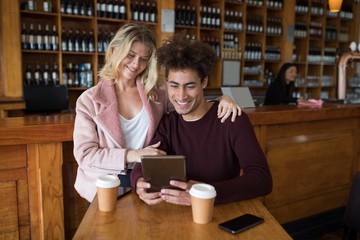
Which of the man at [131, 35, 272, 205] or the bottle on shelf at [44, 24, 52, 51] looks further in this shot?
the bottle on shelf at [44, 24, 52, 51]

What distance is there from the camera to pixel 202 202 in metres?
1.07

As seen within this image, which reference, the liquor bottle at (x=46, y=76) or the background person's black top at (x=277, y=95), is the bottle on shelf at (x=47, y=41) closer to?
the liquor bottle at (x=46, y=76)

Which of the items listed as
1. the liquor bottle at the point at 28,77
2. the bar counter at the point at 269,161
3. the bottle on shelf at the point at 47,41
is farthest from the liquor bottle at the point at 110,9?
the bar counter at the point at 269,161

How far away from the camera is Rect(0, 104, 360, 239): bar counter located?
1.75m

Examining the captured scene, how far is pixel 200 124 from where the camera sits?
4.80 feet

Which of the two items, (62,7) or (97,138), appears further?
(62,7)

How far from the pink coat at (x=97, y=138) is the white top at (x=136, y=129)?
3 cm

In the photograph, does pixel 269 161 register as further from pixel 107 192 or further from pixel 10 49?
pixel 10 49

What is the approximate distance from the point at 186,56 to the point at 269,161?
1.46 m

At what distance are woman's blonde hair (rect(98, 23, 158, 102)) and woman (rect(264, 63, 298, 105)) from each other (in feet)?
9.29

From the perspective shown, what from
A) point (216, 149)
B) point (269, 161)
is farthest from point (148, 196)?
point (269, 161)

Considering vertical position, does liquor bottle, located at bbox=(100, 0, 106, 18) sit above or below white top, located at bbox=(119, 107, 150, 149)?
above

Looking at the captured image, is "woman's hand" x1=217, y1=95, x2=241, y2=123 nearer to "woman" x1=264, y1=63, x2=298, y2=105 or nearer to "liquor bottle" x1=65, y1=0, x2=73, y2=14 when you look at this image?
"woman" x1=264, y1=63, x2=298, y2=105

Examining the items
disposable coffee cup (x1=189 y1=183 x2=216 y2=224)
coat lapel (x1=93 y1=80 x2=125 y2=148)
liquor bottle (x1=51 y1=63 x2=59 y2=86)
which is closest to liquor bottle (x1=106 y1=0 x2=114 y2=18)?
liquor bottle (x1=51 y1=63 x2=59 y2=86)
